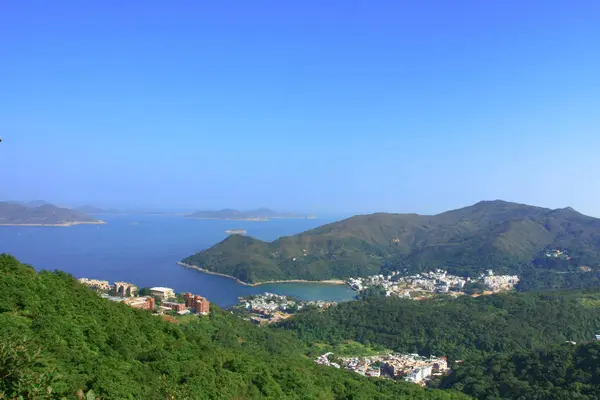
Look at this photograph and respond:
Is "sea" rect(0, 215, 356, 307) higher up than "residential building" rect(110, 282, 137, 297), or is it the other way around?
"residential building" rect(110, 282, 137, 297)

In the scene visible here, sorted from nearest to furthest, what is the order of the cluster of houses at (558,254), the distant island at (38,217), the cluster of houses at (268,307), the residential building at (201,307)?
the residential building at (201,307) → the cluster of houses at (268,307) → the cluster of houses at (558,254) → the distant island at (38,217)

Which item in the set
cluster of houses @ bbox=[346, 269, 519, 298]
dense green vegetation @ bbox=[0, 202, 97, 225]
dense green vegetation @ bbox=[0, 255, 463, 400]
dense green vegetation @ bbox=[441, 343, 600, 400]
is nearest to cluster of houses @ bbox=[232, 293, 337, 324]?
cluster of houses @ bbox=[346, 269, 519, 298]

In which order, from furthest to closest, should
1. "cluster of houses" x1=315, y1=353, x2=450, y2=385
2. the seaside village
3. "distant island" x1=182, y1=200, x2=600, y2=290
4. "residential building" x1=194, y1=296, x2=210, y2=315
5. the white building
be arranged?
"distant island" x1=182, y1=200, x2=600, y2=290, the white building, "residential building" x1=194, y1=296, x2=210, y2=315, "cluster of houses" x1=315, y1=353, x2=450, y2=385, the seaside village

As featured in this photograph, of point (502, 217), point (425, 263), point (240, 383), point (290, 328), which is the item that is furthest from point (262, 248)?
point (240, 383)

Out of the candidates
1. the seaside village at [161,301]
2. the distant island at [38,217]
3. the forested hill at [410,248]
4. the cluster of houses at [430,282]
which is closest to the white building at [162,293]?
the seaside village at [161,301]

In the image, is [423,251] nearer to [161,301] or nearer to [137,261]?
[137,261]

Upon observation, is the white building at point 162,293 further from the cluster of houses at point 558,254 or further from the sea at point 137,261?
the cluster of houses at point 558,254

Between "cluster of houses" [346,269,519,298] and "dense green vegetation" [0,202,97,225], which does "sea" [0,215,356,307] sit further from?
"dense green vegetation" [0,202,97,225]

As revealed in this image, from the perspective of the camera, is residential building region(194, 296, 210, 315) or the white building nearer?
residential building region(194, 296, 210, 315)

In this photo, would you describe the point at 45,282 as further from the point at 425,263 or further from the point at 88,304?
the point at 425,263
